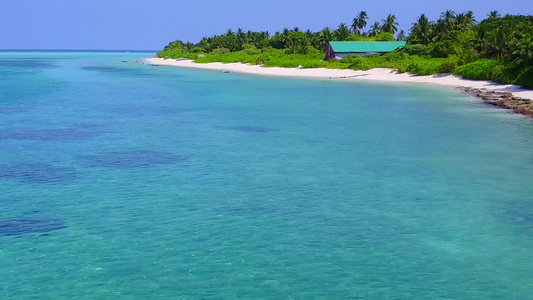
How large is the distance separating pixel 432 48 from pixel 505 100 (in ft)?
160

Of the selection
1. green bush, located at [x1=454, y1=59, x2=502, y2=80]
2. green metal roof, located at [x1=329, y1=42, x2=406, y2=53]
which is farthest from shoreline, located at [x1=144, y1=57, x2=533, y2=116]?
green metal roof, located at [x1=329, y1=42, x2=406, y2=53]

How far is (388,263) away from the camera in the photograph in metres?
15.8

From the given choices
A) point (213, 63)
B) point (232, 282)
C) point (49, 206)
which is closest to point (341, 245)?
point (232, 282)

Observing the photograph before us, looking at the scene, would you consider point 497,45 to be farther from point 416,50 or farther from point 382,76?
point 416,50

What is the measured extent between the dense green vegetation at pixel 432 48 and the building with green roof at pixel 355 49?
3622mm

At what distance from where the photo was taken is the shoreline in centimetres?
5427

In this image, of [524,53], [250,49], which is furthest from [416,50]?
[250,49]

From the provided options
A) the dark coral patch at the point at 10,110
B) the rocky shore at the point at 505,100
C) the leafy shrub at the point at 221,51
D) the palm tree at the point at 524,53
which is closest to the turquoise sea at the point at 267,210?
the rocky shore at the point at 505,100

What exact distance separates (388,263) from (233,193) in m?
8.66

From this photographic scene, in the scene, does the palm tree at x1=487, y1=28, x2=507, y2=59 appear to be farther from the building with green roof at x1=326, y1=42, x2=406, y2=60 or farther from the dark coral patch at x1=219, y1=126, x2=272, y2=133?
the dark coral patch at x1=219, y1=126, x2=272, y2=133

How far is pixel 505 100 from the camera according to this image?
55344 millimetres

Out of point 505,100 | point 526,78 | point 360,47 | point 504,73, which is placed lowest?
point 505,100

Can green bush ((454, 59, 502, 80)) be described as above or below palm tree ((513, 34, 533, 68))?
below

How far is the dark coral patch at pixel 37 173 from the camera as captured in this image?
24.9 meters
